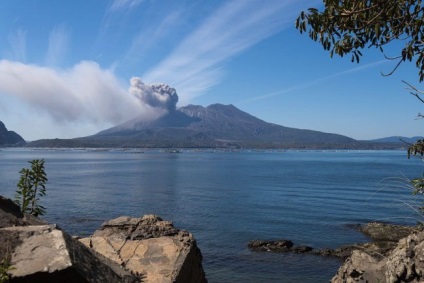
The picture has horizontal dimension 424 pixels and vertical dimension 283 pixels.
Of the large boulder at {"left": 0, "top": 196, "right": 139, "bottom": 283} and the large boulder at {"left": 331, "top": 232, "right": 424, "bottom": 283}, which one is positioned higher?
the large boulder at {"left": 0, "top": 196, "right": 139, "bottom": 283}

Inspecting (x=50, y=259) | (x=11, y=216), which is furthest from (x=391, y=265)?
(x=11, y=216)

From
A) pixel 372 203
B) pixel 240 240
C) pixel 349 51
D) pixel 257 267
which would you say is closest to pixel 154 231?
pixel 349 51

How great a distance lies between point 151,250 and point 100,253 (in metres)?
1.78

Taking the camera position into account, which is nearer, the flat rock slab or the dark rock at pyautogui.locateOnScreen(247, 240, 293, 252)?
the flat rock slab

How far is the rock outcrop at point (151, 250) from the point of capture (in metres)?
10.1

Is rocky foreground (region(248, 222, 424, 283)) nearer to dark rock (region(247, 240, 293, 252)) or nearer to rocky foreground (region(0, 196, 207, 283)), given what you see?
rocky foreground (region(0, 196, 207, 283))

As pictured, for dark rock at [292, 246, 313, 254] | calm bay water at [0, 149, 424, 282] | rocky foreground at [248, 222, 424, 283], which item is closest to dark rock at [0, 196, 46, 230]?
rocky foreground at [248, 222, 424, 283]

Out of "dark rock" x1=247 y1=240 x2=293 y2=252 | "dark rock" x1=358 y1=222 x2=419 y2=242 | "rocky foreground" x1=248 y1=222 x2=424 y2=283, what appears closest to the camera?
"rocky foreground" x1=248 y1=222 x2=424 y2=283

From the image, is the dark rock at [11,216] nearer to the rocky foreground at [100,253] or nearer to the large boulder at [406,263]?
the rocky foreground at [100,253]

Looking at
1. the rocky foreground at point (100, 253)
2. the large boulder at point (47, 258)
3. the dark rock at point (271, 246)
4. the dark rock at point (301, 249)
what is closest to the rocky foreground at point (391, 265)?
the rocky foreground at point (100, 253)

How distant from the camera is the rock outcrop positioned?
10102 mm

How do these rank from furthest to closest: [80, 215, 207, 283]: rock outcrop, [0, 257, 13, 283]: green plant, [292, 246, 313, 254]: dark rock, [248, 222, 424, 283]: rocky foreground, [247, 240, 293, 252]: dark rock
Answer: [247, 240, 293, 252]: dark rock < [292, 246, 313, 254]: dark rock < [80, 215, 207, 283]: rock outcrop < [248, 222, 424, 283]: rocky foreground < [0, 257, 13, 283]: green plant

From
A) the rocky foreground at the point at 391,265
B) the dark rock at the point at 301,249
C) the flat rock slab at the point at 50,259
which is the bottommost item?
the dark rock at the point at 301,249

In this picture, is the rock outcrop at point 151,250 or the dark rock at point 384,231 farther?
the dark rock at point 384,231
